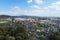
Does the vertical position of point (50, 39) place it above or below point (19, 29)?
below

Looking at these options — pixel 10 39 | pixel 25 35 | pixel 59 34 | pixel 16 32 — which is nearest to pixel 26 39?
pixel 25 35

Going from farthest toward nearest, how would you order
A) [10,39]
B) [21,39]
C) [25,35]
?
1. [25,35]
2. [21,39]
3. [10,39]

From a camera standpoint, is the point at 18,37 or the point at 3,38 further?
the point at 18,37

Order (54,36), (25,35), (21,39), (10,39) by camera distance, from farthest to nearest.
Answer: (54,36), (25,35), (21,39), (10,39)

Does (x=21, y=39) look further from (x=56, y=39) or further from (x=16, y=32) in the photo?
(x=56, y=39)

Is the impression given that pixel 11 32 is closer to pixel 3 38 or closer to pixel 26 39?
pixel 26 39

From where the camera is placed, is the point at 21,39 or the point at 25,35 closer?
the point at 21,39

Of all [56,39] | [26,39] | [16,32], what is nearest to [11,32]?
[16,32]

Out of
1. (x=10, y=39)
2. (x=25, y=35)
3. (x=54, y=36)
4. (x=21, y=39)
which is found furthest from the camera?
(x=54, y=36)

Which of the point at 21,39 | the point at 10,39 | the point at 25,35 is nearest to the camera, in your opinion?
the point at 10,39
